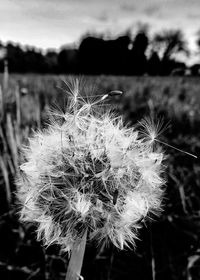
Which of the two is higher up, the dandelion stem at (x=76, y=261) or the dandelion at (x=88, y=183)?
the dandelion at (x=88, y=183)

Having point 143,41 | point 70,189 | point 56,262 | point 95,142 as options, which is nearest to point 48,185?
point 70,189

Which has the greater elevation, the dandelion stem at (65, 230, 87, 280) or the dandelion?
the dandelion

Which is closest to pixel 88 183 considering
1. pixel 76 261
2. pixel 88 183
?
pixel 88 183

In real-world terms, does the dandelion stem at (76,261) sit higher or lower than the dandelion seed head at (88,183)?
lower

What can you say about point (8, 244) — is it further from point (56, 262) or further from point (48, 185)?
point (48, 185)
